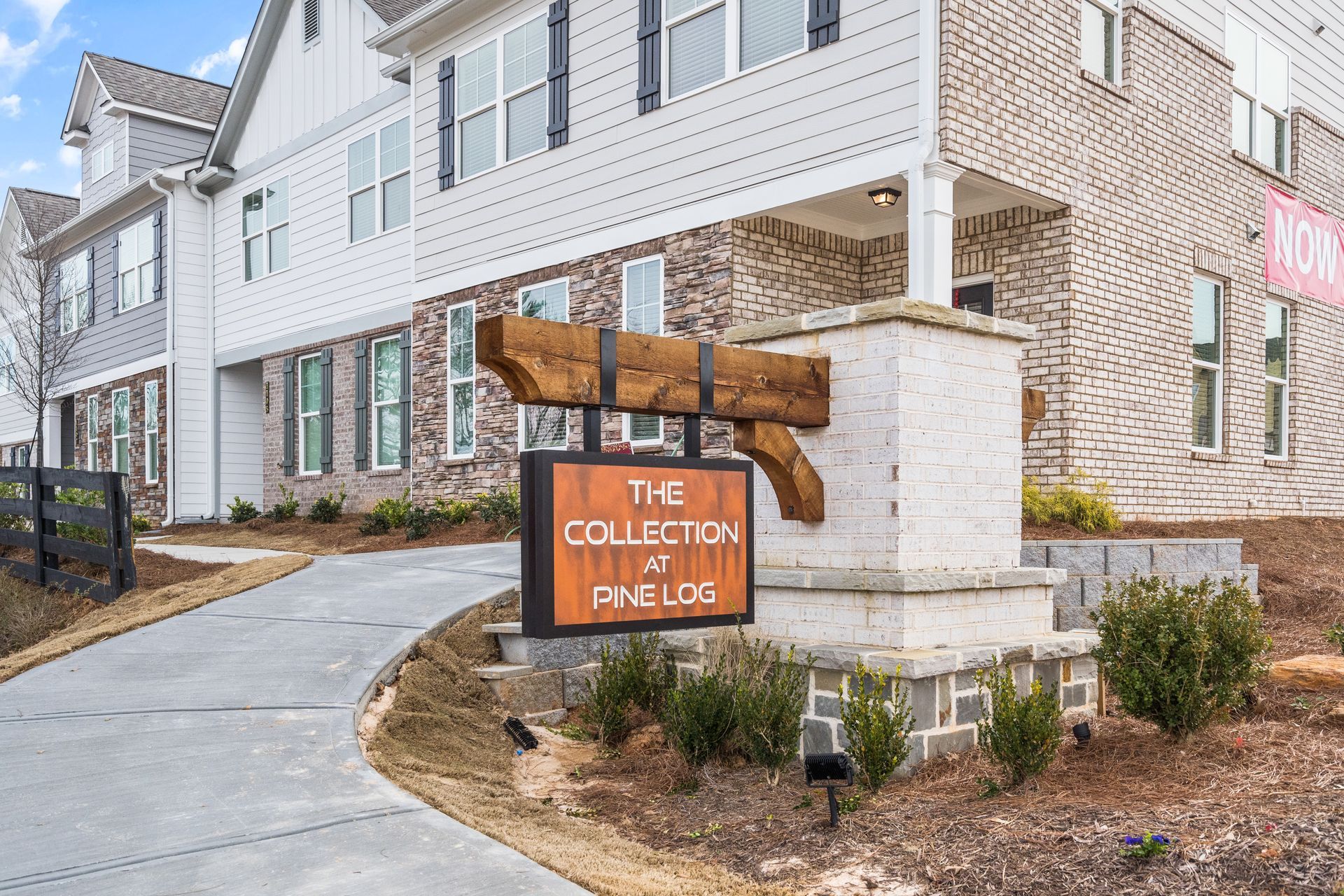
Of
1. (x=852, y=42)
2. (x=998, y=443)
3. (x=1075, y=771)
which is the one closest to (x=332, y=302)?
(x=852, y=42)

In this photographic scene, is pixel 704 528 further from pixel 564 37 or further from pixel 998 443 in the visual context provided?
pixel 564 37

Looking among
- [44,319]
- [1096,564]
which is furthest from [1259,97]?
[44,319]

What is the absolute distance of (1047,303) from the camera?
10.1 metres

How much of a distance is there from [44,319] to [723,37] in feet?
61.8

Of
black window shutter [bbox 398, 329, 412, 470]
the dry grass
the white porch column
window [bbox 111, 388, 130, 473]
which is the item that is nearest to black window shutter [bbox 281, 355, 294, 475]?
black window shutter [bbox 398, 329, 412, 470]

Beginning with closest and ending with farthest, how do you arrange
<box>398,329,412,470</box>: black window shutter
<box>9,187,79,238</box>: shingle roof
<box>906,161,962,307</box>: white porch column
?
<box>906,161,962,307</box>: white porch column → <box>398,329,412,470</box>: black window shutter → <box>9,187,79,238</box>: shingle roof

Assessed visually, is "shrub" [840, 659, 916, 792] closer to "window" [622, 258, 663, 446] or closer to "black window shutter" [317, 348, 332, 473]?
"window" [622, 258, 663, 446]

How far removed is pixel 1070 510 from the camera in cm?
944

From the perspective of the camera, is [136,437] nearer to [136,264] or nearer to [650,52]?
[136,264]

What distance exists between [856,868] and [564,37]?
10501 millimetres

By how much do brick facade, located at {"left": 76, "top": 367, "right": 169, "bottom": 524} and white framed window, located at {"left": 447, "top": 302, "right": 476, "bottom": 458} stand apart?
25.1ft

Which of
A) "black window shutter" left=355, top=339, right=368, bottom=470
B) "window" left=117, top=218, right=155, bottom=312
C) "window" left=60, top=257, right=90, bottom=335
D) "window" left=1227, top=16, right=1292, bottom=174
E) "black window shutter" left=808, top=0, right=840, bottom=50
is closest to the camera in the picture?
"black window shutter" left=808, top=0, right=840, bottom=50

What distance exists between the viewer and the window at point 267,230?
18828 mm

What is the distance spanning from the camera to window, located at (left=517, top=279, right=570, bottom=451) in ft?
41.8
